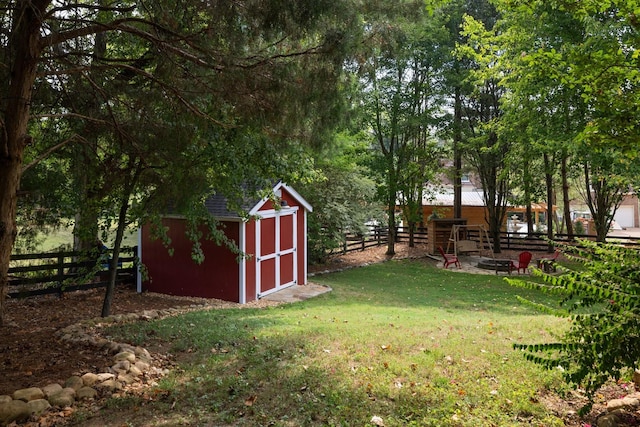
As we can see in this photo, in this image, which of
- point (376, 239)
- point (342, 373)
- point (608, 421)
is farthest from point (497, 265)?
point (608, 421)

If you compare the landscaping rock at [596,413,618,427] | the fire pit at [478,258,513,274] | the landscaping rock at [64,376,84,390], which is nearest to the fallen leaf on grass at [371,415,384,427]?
the landscaping rock at [596,413,618,427]

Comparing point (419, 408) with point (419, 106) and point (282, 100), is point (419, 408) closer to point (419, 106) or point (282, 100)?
point (282, 100)

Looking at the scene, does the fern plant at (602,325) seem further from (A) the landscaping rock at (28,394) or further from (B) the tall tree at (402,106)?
(B) the tall tree at (402,106)

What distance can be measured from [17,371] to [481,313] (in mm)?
8392

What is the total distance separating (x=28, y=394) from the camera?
3855mm

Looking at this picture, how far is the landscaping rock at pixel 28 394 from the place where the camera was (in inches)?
150

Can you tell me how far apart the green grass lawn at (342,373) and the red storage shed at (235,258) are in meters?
3.40

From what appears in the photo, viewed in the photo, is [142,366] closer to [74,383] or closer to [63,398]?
[74,383]

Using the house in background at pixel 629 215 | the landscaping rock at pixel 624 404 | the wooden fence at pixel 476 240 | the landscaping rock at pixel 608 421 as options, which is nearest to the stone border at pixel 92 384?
the landscaping rock at pixel 608 421

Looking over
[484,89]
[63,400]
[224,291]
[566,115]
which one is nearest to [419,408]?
[63,400]

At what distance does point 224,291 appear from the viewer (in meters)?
11.4

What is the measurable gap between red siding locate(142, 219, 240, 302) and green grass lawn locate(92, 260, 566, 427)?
11.3 feet

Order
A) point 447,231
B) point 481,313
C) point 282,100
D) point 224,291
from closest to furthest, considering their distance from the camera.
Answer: point 282,100 → point 481,313 → point 224,291 → point 447,231

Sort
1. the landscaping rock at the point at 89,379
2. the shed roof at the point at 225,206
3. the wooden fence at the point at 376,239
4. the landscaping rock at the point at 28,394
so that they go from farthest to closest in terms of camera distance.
A: the wooden fence at the point at 376,239 → the shed roof at the point at 225,206 → the landscaping rock at the point at 89,379 → the landscaping rock at the point at 28,394
